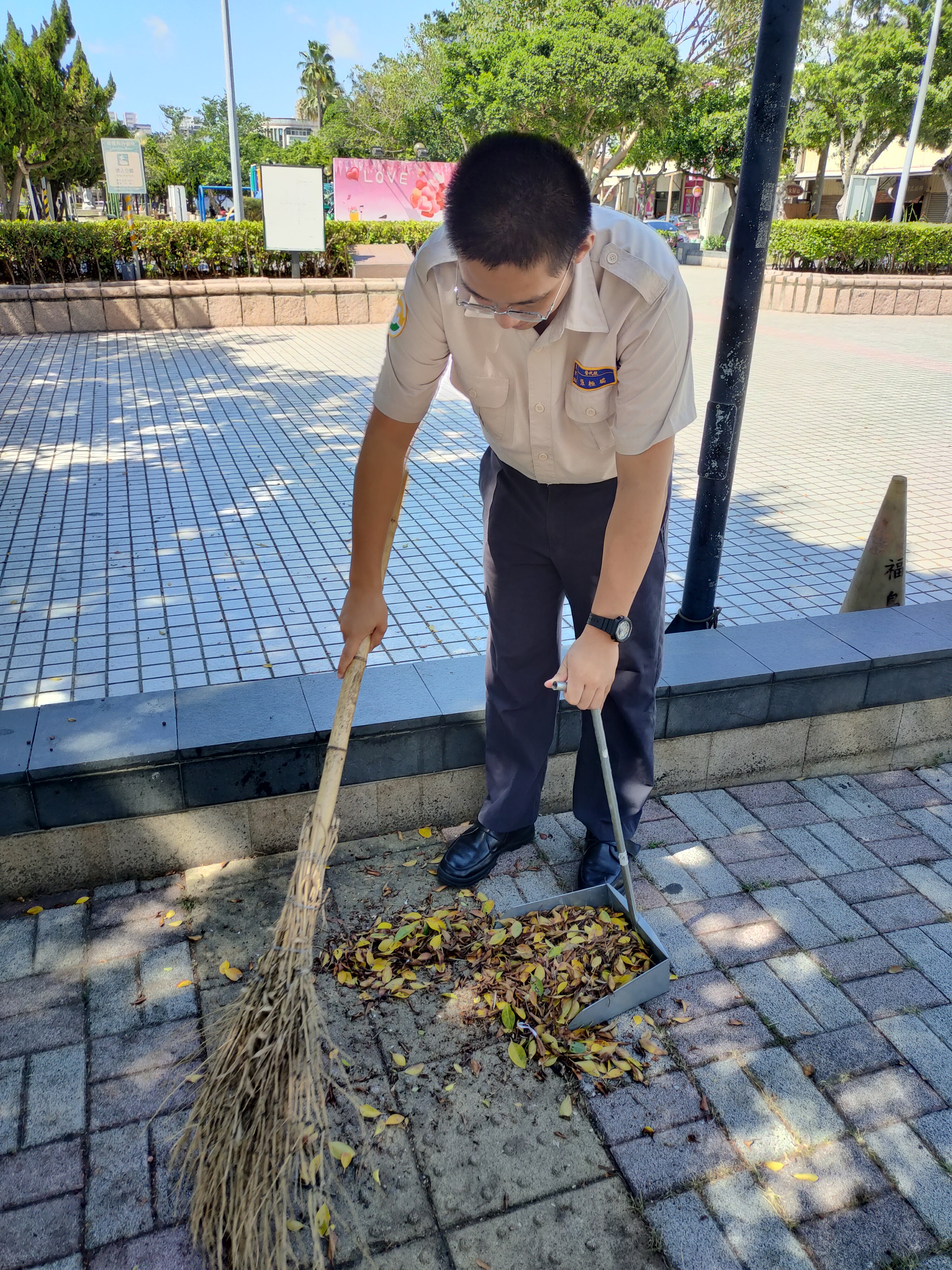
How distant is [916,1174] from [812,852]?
109 centimetres

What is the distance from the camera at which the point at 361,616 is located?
87.1 inches

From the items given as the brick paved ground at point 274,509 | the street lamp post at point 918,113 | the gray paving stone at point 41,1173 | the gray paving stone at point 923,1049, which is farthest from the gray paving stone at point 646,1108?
the street lamp post at point 918,113

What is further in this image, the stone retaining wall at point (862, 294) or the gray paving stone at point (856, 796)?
the stone retaining wall at point (862, 294)

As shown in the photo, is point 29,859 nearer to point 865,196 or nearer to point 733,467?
point 733,467

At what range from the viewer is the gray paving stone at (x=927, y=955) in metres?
2.46

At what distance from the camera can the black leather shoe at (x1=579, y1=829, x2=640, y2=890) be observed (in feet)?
9.05

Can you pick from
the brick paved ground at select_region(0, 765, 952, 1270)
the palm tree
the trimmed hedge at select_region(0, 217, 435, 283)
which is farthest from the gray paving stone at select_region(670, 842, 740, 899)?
the palm tree

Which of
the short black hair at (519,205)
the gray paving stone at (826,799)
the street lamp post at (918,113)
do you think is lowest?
the gray paving stone at (826,799)

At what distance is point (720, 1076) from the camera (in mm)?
2186

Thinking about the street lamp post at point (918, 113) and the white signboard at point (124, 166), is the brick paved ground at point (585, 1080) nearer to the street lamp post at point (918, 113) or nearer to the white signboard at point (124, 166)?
the white signboard at point (124, 166)

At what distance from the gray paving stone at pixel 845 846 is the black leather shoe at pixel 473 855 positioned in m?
0.96

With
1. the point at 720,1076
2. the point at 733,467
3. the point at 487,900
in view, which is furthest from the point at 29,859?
the point at 733,467

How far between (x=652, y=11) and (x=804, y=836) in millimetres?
28049

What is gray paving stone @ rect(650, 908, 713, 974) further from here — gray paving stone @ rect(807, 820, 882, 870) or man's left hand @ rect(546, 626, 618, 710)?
man's left hand @ rect(546, 626, 618, 710)
